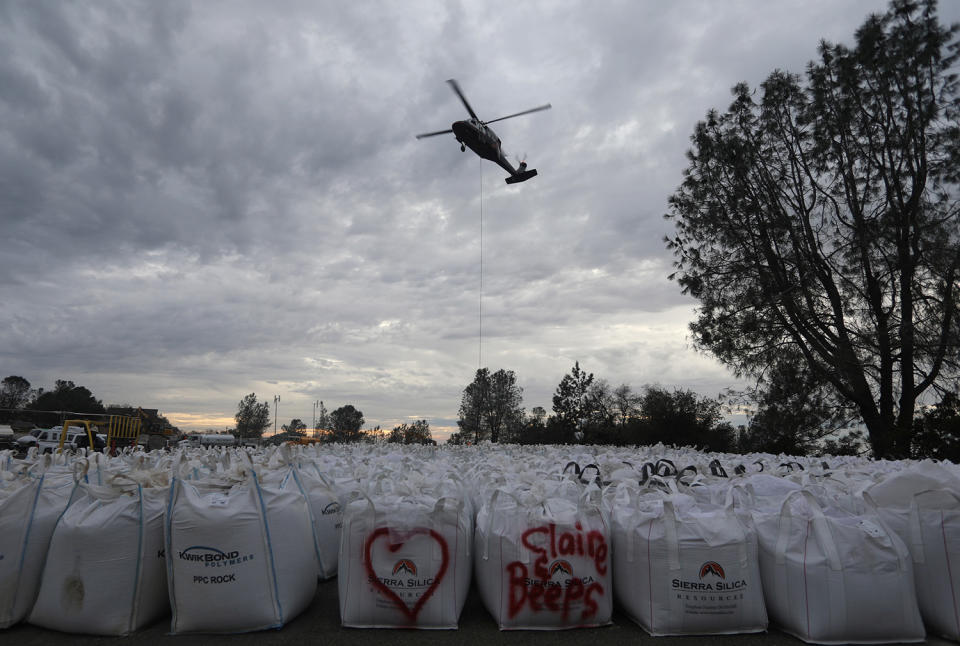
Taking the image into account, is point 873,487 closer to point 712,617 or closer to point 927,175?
point 712,617

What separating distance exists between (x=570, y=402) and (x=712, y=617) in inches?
1700

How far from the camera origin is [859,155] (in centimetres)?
1559

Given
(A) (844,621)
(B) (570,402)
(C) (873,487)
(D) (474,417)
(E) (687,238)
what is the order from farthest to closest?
(D) (474,417), (B) (570,402), (E) (687,238), (C) (873,487), (A) (844,621)

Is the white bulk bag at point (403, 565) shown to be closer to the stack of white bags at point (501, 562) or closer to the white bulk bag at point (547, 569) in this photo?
the stack of white bags at point (501, 562)

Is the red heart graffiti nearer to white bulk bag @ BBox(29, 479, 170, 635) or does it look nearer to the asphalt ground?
the asphalt ground

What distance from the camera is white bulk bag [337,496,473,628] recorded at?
3.32m

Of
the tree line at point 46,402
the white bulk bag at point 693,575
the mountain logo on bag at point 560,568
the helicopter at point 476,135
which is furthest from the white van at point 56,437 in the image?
the tree line at point 46,402

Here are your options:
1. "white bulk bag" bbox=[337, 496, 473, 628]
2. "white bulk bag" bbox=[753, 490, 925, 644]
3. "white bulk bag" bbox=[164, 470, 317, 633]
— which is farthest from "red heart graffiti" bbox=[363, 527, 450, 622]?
"white bulk bag" bbox=[753, 490, 925, 644]

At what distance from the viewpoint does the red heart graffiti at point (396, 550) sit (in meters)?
3.32

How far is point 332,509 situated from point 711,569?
111 inches

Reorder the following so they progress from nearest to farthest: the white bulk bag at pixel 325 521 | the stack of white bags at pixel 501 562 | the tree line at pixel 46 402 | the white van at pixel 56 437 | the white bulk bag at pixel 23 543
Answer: the stack of white bags at pixel 501 562 → the white bulk bag at pixel 23 543 → the white bulk bag at pixel 325 521 → the white van at pixel 56 437 → the tree line at pixel 46 402

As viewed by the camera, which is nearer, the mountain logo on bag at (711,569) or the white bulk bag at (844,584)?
the white bulk bag at (844,584)

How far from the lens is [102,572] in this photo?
3258mm

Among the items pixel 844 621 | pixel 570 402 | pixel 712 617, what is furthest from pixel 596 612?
pixel 570 402
